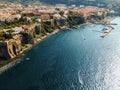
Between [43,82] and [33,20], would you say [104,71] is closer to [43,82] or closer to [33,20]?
[43,82]

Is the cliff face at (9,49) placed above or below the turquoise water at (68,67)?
above

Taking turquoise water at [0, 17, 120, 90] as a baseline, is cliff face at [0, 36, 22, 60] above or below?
above

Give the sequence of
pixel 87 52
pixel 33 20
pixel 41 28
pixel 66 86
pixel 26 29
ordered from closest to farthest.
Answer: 1. pixel 66 86
2. pixel 87 52
3. pixel 26 29
4. pixel 41 28
5. pixel 33 20

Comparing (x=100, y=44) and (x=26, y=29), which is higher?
(x=26, y=29)

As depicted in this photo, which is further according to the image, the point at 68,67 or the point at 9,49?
the point at 9,49

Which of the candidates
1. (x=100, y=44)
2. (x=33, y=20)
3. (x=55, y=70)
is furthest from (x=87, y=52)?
(x=33, y=20)

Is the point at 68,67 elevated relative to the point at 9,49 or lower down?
lower down

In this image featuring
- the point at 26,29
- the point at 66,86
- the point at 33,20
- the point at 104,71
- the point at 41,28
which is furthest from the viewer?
the point at 33,20

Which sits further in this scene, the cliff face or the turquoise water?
the cliff face
